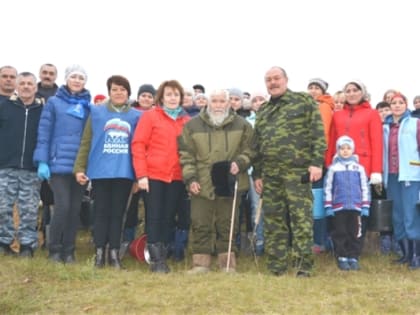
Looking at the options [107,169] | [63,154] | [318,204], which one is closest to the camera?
[107,169]

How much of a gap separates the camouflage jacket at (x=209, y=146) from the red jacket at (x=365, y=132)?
1540 millimetres

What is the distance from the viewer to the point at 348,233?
7.23m

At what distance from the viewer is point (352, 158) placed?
7242 mm

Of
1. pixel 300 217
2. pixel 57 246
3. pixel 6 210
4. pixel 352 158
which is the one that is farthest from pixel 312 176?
pixel 6 210

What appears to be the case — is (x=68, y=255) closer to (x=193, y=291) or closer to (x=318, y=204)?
(x=193, y=291)

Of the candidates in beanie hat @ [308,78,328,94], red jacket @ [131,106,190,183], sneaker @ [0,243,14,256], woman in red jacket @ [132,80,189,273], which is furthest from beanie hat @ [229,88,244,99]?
sneaker @ [0,243,14,256]

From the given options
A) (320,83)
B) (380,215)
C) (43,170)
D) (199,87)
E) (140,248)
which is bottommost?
(140,248)

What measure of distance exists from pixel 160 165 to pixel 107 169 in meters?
0.61

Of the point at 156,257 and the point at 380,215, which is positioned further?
the point at 380,215

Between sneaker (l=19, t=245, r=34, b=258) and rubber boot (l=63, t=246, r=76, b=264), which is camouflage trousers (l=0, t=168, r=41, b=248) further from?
rubber boot (l=63, t=246, r=76, b=264)

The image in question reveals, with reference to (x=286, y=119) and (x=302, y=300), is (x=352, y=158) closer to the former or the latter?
(x=286, y=119)

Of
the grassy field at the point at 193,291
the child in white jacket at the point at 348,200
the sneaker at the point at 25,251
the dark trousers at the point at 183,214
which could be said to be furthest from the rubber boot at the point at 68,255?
the child in white jacket at the point at 348,200

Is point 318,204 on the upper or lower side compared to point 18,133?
lower

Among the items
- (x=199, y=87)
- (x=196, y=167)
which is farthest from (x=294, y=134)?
(x=199, y=87)
